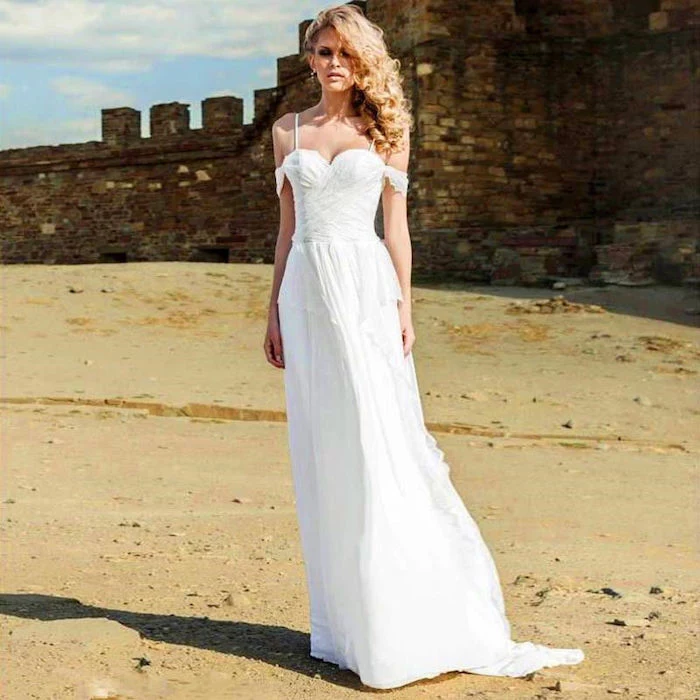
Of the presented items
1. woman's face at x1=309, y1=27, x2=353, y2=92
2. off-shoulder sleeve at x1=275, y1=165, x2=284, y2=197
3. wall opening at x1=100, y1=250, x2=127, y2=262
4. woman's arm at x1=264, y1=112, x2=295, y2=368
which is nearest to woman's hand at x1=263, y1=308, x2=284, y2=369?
woman's arm at x1=264, y1=112, x2=295, y2=368

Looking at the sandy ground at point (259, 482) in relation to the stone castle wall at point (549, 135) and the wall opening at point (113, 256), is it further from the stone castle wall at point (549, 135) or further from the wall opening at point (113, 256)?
the wall opening at point (113, 256)

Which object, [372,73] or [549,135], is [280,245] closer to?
[372,73]

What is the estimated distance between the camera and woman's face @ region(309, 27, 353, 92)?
14.1ft

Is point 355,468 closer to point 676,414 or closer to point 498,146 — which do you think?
point 676,414

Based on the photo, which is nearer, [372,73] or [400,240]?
[372,73]

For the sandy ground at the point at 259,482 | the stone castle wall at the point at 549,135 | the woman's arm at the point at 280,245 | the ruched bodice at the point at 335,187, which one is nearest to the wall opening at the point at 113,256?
the stone castle wall at the point at 549,135

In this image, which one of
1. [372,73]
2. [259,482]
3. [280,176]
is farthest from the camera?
[259,482]

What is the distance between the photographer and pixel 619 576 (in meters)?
5.88

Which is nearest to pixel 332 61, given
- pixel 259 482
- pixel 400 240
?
pixel 400 240

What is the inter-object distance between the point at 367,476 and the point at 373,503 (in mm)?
80

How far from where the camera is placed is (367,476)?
13.7 ft

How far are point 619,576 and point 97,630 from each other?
233 cm

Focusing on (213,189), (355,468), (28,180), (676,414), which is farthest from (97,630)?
(28,180)

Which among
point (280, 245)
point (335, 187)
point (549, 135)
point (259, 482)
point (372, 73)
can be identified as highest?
point (549, 135)
